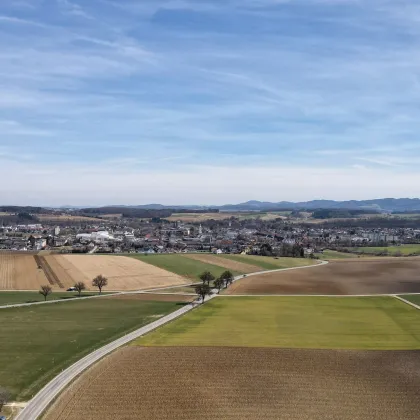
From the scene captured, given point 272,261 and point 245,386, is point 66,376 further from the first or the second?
point 272,261

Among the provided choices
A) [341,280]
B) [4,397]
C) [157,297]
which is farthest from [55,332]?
[341,280]

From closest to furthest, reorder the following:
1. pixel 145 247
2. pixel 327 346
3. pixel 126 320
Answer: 1. pixel 327 346
2. pixel 126 320
3. pixel 145 247

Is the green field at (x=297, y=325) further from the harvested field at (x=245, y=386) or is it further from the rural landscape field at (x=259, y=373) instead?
the harvested field at (x=245, y=386)

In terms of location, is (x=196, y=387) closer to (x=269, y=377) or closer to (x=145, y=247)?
(x=269, y=377)

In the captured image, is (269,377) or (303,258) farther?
(303,258)

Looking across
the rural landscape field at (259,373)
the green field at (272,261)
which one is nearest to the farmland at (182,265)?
the green field at (272,261)

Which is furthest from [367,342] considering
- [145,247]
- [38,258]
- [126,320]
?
[145,247]
